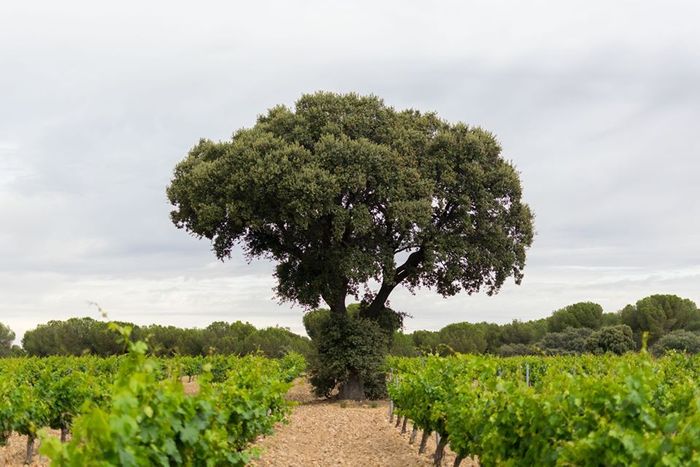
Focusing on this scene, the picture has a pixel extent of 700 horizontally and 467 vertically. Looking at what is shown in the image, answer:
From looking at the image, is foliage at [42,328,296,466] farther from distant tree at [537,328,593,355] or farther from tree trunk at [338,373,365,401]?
distant tree at [537,328,593,355]

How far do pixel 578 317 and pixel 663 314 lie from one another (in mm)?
7659

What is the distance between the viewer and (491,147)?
28953 millimetres

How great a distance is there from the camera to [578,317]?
70.0m

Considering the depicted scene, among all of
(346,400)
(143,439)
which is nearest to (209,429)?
(143,439)

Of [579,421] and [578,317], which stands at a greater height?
[578,317]

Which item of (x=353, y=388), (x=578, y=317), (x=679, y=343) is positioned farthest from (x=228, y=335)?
(x=353, y=388)

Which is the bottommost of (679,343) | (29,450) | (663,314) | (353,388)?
(29,450)

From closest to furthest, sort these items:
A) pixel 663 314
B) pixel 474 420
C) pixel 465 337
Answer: pixel 474 420
pixel 663 314
pixel 465 337

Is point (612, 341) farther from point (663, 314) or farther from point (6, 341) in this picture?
point (6, 341)

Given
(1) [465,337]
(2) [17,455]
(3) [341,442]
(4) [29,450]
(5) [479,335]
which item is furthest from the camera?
(5) [479,335]

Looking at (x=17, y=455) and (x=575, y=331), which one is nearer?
(x=17, y=455)

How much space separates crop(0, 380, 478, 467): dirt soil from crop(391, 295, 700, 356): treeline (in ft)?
101

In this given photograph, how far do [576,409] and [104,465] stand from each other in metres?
4.57

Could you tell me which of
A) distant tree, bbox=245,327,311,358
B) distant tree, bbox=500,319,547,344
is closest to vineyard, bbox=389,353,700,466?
distant tree, bbox=245,327,311,358
